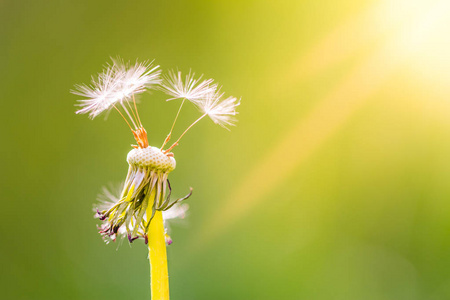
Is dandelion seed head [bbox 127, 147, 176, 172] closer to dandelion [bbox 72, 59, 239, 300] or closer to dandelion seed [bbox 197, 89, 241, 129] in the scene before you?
dandelion [bbox 72, 59, 239, 300]

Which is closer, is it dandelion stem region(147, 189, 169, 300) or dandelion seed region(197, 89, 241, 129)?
dandelion stem region(147, 189, 169, 300)

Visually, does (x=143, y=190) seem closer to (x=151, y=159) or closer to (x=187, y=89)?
(x=151, y=159)

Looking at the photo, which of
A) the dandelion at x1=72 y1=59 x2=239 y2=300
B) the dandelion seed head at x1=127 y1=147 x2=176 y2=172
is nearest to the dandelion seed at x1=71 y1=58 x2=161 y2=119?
the dandelion at x1=72 y1=59 x2=239 y2=300

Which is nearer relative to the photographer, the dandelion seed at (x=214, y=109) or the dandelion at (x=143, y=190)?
the dandelion at (x=143, y=190)

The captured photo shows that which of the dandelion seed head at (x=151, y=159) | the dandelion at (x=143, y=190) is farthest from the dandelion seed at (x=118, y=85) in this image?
the dandelion seed head at (x=151, y=159)

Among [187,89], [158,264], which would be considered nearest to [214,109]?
[187,89]

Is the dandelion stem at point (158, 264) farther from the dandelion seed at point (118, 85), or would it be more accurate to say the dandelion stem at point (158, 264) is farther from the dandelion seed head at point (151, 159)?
the dandelion seed at point (118, 85)

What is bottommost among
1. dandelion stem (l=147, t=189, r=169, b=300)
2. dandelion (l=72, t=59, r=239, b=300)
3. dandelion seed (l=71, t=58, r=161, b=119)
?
dandelion stem (l=147, t=189, r=169, b=300)

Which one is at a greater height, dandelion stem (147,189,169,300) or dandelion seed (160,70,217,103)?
dandelion seed (160,70,217,103)
